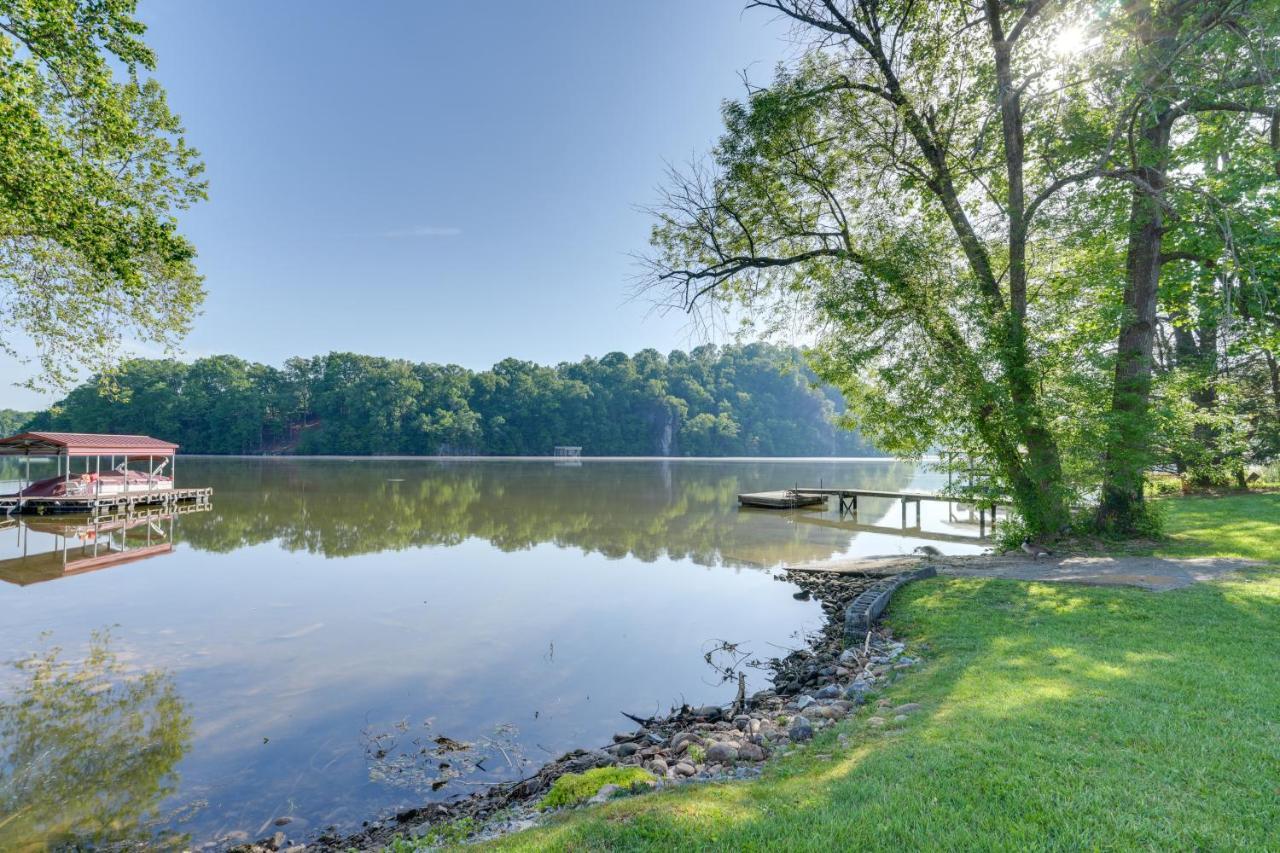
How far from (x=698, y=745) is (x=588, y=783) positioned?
1.21m

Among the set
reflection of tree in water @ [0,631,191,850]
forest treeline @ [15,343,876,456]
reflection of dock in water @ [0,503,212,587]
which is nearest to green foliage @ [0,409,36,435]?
forest treeline @ [15,343,876,456]

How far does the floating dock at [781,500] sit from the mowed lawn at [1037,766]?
22.1 m

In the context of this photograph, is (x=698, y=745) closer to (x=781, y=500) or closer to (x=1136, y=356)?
(x=1136, y=356)

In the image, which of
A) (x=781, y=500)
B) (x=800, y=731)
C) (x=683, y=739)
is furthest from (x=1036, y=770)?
(x=781, y=500)

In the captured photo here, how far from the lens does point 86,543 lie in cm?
1764

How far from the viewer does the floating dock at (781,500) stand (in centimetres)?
2856

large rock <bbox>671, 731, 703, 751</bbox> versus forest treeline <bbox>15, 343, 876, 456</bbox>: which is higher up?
forest treeline <bbox>15, 343, 876, 456</bbox>

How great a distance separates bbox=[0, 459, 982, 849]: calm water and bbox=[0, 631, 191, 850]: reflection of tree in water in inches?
0.9

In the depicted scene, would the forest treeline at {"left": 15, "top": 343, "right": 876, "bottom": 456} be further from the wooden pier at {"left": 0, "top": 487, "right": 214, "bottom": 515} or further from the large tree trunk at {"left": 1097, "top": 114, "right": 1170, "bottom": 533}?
the large tree trunk at {"left": 1097, "top": 114, "right": 1170, "bottom": 533}

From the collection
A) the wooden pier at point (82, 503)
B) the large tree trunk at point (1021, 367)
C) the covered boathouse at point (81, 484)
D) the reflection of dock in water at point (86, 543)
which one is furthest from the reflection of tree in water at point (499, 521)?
the large tree trunk at point (1021, 367)

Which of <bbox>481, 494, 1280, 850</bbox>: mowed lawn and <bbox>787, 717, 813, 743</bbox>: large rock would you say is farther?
<bbox>787, 717, 813, 743</bbox>: large rock

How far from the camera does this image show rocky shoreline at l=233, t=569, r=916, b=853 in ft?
14.3

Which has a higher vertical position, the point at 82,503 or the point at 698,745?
the point at 698,745

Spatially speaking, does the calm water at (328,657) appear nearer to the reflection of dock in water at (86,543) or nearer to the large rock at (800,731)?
the reflection of dock in water at (86,543)
